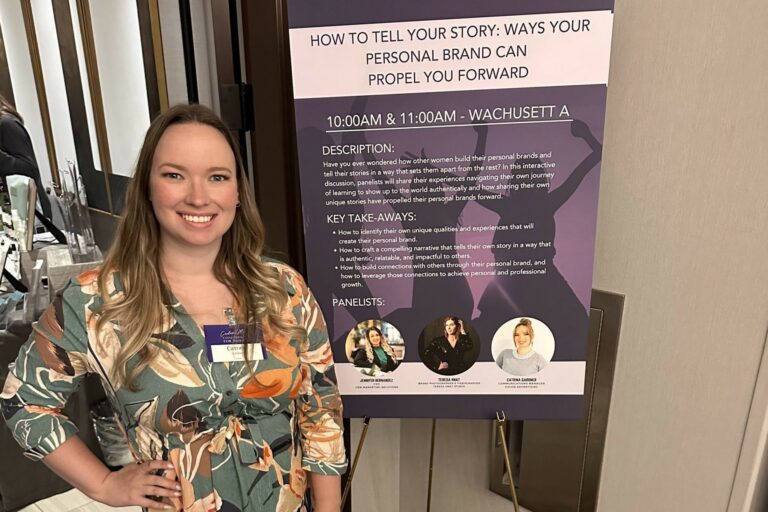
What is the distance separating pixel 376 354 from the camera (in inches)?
56.4

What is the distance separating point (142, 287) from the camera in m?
1.10

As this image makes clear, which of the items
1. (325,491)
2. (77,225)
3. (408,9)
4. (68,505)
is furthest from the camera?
(77,225)

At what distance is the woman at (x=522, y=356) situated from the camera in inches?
53.9

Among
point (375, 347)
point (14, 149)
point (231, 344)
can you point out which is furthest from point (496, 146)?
point (14, 149)

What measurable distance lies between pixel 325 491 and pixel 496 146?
0.90m

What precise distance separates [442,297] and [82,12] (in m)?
3.01

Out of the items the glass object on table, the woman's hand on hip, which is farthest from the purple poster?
the glass object on table

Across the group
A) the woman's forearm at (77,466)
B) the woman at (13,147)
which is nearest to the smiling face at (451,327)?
the woman's forearm at (77,466)

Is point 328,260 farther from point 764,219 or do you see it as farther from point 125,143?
point 125,143

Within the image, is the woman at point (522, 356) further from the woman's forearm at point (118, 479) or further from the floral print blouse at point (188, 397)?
the woman's forearm at point (118, 479)

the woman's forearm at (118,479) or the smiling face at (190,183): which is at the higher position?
the smiling face at (190,183)

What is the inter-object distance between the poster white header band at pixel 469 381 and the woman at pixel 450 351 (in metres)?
0.02

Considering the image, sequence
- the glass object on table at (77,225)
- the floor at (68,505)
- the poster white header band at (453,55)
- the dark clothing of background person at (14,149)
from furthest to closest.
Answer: the dark clothing of background person at (14,149) → the glass object on table at (77,225) → the floor at (68,505) → the poster white header band at (453,55)

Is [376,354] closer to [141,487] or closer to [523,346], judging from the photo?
[523,346]
